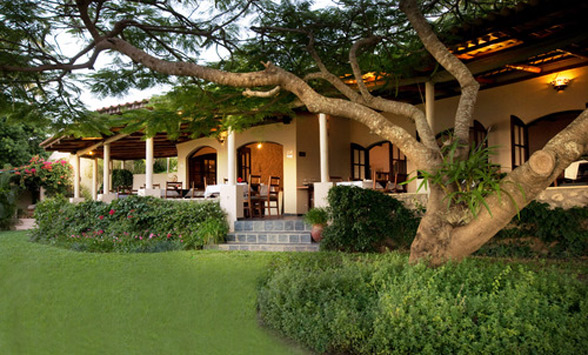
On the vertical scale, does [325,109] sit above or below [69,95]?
below

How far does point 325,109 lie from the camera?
4.50m

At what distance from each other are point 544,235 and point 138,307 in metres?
5.53

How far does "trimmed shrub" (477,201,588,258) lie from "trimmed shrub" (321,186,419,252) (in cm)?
127

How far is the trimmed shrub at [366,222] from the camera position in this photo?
23.7ft

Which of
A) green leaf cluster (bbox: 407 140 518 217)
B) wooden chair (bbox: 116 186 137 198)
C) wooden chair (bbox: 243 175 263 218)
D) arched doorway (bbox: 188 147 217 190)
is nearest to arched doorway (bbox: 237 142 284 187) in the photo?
arched doorway (bbox: 188 147 217 190)

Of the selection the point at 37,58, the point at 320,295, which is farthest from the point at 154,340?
the point at 37,58

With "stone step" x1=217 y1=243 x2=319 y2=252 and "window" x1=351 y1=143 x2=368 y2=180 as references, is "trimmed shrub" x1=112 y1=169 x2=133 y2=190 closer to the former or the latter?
"window" x1=351 y1=143 x2=368 y2=180

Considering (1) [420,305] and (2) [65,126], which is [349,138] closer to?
(2) [65,126]

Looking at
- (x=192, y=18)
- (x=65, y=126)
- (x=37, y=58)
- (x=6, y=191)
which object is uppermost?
(x=192, y=18)

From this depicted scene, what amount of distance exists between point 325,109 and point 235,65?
2610 millimetres

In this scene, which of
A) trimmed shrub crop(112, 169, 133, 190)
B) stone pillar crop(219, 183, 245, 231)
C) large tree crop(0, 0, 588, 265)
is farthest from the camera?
trimmed shrub crop(112, 169, 133, 190)

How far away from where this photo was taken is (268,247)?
832 cm

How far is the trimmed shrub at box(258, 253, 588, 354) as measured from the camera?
2965 mm

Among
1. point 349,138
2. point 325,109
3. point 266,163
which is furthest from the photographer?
point 266,163
